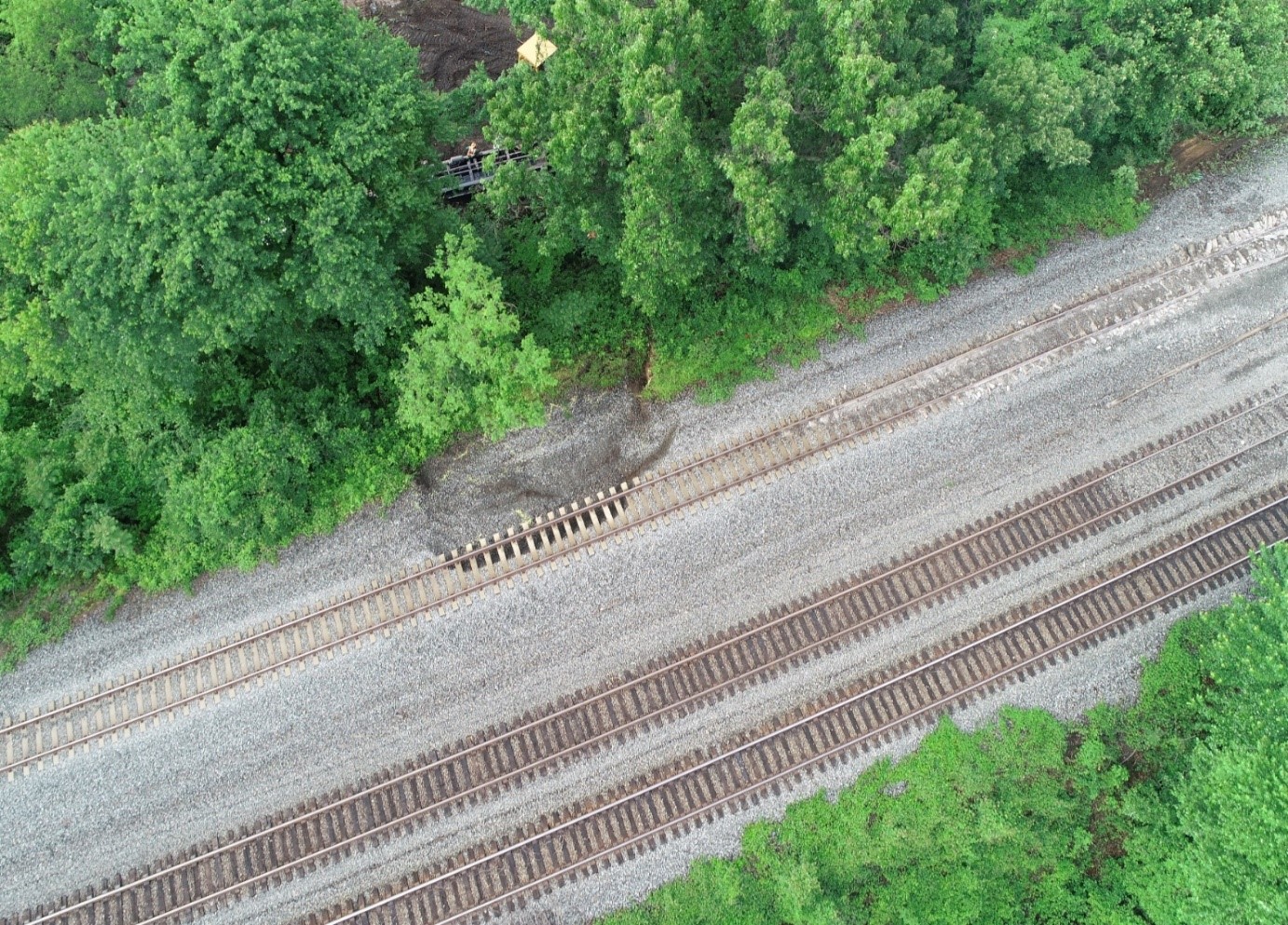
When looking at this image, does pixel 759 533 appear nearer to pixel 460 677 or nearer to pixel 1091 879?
pixel 460 677

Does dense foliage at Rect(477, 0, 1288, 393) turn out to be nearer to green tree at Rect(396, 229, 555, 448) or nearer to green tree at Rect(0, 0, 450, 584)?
green tree at Rect(396, 229, 555, 448)

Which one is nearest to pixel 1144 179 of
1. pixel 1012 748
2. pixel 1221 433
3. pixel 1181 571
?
pixel 1221 433

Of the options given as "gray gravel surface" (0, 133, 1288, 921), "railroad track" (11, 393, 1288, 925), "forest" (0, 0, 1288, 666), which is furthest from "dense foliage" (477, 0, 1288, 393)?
"railroad track" (11, 393, 1288, 925)

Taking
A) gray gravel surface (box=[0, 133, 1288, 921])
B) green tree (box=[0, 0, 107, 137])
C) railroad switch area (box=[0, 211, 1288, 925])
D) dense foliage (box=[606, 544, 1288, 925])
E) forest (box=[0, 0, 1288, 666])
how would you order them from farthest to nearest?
gray gravel surface (box=[0, 133, 1288, 921])
railroad switch area (box=[0, 211, 1288, 925])
dense foliage (box=[606, 544, 1288, 925])
green tree (box=[0, 0, 107, 137])
forest (box=[0, 0, 1288, 666])

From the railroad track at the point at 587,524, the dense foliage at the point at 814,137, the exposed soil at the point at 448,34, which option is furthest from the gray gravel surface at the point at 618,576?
the exposed soil at the point at 448,34

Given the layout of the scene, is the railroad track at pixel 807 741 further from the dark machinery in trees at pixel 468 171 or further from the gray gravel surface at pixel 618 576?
the dark machinery in trees at pixel 468 171

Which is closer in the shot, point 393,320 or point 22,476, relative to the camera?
point 393,320
